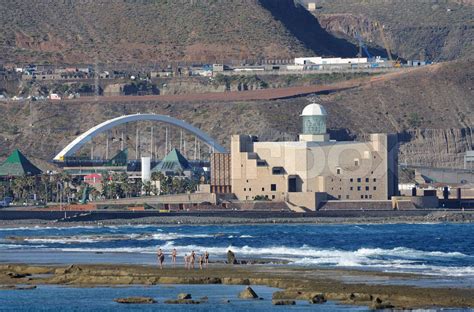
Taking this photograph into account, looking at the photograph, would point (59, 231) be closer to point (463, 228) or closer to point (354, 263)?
point (463, 228)

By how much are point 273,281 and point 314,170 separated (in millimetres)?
78123

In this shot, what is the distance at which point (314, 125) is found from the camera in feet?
559

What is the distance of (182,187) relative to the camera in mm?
176750

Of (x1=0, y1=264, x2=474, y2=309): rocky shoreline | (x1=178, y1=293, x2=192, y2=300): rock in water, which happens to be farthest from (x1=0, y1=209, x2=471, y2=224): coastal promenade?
(x1=178, y1=293, x2=192, y2=300): rock in water

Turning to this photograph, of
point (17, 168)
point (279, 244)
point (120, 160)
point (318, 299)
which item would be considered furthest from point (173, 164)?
point (318, 299)

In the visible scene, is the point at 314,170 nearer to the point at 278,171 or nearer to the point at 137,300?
the point at 278,171

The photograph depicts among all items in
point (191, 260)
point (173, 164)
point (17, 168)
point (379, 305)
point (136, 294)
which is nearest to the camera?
point (379, 305)

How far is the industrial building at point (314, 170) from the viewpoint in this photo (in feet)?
537

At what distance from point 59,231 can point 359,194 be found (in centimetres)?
3053

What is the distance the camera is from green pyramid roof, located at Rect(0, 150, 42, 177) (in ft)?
602

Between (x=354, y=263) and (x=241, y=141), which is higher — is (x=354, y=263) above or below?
below

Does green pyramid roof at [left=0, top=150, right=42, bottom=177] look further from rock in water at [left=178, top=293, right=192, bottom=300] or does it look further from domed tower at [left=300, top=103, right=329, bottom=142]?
rock in water at [left=178, top=293, right=192, bottom=300]

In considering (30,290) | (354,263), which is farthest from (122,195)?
(30,290)

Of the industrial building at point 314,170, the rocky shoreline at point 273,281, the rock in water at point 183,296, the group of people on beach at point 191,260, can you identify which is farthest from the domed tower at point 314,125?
the rock in water at point 183,296
